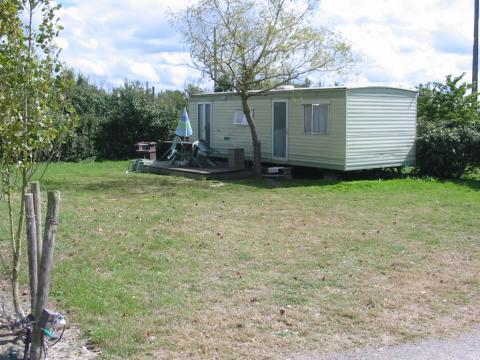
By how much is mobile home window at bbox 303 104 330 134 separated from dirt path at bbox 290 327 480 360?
1136 cm

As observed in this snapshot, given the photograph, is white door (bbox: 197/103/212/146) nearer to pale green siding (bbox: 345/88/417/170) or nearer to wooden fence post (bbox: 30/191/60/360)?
pale green siding (bbox: 345/88/417/170)

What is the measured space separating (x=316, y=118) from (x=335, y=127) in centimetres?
85

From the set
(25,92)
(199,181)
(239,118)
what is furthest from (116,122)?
(25,92)

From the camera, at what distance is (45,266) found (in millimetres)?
4098

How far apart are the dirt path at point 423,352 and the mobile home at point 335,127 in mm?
10777

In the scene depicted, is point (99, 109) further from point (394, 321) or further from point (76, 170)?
point (394, 321)

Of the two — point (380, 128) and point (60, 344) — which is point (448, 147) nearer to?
point (380, 128)

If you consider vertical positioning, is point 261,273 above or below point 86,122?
below

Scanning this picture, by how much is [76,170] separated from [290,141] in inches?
257

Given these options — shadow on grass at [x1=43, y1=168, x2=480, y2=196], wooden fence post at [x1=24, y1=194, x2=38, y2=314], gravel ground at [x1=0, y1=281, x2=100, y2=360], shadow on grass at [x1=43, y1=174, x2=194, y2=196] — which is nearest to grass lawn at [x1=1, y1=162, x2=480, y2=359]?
gravel ground at [x1=0, y1=281, x2=100, y2=360]

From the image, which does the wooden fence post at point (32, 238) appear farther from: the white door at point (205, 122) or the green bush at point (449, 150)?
the white door at point (205, 122)

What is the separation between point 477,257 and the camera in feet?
24.8

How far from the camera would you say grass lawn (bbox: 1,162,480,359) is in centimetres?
482

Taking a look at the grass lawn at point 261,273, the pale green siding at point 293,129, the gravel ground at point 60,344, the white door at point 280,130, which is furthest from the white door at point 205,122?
the gravel ground at point 60,344
